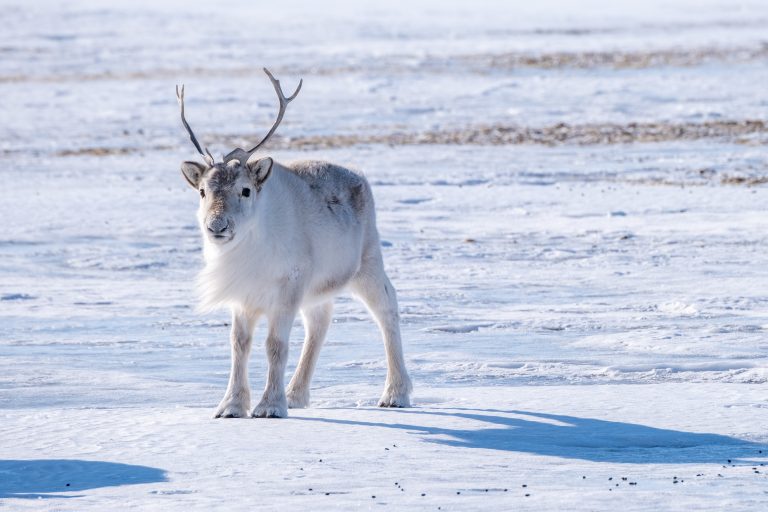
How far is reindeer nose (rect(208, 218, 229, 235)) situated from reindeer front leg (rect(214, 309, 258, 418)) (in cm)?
56

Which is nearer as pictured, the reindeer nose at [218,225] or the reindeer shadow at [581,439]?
the reindeer shadow at [581,439]

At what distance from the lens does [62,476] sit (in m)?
5.29

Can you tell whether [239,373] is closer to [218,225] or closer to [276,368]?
[276,368]

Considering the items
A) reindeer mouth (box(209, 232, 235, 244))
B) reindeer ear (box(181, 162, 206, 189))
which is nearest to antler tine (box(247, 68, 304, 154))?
reindeer ear (box(181, 162, 206, 189))

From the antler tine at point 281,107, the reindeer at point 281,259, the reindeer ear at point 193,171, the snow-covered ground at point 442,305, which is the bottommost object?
the snow-covered ground at point 442,305

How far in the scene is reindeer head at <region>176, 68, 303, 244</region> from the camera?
644cm

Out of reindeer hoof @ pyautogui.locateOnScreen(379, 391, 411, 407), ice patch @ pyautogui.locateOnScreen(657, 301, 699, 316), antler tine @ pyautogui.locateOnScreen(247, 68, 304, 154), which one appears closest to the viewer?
antler tine @ pyautogui.locateOnScreen(247, 68, 304, 154)

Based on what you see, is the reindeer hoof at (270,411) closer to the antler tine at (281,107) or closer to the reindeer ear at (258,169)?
the reindeer ear at (258,169)

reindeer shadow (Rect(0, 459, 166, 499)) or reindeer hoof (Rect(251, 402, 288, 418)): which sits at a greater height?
reindeer shadow (Rect(0, 459, 166, 499))

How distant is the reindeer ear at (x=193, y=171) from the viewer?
6.56 meters

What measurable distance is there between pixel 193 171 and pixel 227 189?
0.23m

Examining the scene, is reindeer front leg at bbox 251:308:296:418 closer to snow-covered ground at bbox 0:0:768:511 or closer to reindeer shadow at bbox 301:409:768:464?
snow-covered ground at bbox 0:0:768:511

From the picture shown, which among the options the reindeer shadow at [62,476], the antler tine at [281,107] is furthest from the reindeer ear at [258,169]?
the reindeer shadow at [62,476]

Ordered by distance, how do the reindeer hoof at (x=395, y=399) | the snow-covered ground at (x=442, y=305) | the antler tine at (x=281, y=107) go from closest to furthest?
the snow-covered ground at (x=442, y=305) < the antler tine at (x=281, y=107) < the reindeer hoof at (x=395, y=399)
